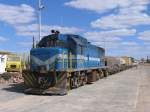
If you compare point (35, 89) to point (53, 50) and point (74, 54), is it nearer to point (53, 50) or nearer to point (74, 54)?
point (53, 50)

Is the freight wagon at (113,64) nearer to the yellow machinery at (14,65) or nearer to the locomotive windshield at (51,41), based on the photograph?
the yellow machinery at (14,65)

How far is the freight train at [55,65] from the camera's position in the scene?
64.6ft

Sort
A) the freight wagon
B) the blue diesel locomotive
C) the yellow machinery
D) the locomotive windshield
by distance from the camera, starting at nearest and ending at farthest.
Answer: the blue diesel locomotive → the locomotive windshield → the yellow machinery → the freight wagon

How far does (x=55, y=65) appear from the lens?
66.6ft

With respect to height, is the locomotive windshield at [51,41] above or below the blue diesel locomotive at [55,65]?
above

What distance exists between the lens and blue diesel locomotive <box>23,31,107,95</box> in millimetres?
19703

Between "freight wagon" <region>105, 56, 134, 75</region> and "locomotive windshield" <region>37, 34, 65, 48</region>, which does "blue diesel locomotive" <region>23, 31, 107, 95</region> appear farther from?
"freight wagon" <region>105, 56, 134, 75</region>

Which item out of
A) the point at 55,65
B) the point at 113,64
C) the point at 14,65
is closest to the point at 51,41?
the point at 55,65

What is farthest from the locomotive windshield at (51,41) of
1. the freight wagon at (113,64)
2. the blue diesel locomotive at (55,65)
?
the freight wagon at (113,64)

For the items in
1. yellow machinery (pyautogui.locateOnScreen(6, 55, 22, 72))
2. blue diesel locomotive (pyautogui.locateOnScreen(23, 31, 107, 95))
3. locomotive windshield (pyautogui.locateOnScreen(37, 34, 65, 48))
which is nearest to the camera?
blue diesel locomotive (pyautogui.locateOnScreen(23, 31, 107, 95))

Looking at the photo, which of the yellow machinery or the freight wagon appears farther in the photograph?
the freight wagon

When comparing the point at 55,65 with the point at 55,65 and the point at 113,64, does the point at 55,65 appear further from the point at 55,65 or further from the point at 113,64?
the point at 113,64

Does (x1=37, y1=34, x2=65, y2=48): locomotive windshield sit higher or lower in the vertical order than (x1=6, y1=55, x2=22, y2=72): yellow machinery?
higher

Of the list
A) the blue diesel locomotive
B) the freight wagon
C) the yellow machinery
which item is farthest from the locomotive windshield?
the freight wagon
